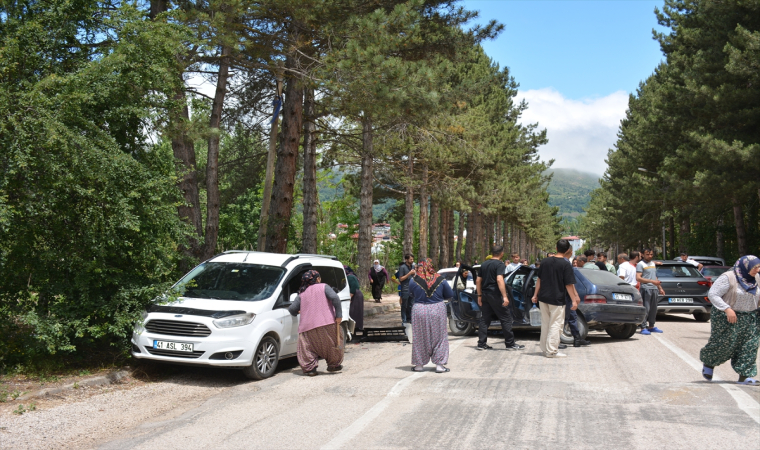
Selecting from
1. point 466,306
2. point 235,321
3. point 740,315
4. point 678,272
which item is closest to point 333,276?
point 235,321

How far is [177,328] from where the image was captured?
9.14 m

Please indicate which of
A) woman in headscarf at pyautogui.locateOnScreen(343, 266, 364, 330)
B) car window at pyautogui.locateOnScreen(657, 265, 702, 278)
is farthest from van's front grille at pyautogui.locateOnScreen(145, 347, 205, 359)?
car window at pyautogui.locateOnScreen(657, 265, 702, 278)

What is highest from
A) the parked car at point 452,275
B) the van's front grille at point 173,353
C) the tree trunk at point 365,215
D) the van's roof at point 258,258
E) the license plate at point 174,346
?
the tree trunk at point 365,215

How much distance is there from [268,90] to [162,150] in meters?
13.1

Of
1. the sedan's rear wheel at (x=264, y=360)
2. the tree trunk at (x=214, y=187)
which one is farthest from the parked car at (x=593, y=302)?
the tree trunk at (x=214, y=187)

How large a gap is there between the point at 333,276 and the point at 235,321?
3.18 m

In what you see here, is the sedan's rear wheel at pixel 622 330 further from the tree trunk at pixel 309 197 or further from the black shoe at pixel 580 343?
the tree trunk at pixel 309 197

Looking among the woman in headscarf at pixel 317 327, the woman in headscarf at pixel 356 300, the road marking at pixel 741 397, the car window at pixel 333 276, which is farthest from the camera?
the woman in headscarf at pixel 356 300

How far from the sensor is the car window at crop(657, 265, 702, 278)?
18109 millimetres

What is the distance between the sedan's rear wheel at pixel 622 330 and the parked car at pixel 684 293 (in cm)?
427

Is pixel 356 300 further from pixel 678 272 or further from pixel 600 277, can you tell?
pixel 678 272

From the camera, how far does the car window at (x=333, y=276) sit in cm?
1170

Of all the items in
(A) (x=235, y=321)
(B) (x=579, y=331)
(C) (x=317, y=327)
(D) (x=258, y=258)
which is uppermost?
(D) (x=258, y=258)

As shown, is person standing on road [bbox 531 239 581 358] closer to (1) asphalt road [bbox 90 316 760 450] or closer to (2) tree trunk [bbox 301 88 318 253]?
(1) asphalt road [bbox 90 316 760 450]
